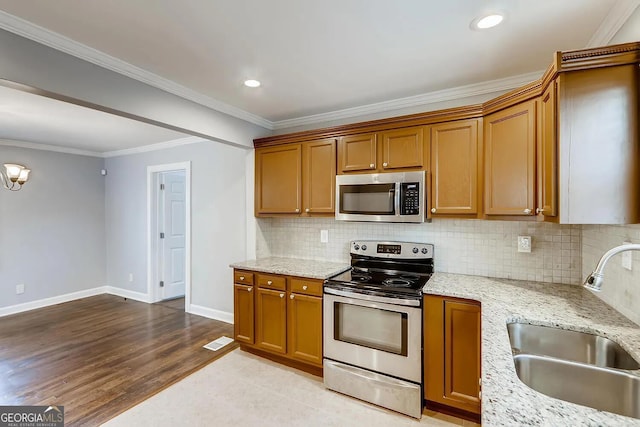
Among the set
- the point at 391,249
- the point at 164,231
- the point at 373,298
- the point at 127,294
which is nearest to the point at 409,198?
the point at 391,249

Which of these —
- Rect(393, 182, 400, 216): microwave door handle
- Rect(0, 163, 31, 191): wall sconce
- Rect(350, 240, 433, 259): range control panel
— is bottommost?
Rect(350, 240, 433, 259): range control panel

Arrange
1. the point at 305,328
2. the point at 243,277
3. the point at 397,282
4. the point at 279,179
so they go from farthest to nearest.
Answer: the point at 279,179 → the point at 243,277 → the point at 305,328 → the point at 397,282

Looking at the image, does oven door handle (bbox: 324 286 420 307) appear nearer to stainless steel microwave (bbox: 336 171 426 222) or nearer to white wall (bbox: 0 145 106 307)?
stainless steel microwave (bbox: 336 171 426 222)

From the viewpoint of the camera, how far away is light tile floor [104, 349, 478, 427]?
6.95 feet

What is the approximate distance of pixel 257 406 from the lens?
2.29 metres

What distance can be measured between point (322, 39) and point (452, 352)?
2.28m

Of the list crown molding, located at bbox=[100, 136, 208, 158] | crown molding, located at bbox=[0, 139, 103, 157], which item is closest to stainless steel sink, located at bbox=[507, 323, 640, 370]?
crown molding, located at bbox=[100, 136, 208, 158]

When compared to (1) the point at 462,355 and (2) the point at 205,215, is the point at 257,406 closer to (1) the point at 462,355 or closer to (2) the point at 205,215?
(1) the point at 462,355

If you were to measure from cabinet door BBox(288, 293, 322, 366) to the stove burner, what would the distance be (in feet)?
1.96

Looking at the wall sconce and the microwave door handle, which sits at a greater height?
the wall sconce

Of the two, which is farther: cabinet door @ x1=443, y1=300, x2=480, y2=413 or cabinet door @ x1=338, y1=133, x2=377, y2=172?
cabinet door @ x1=338, y1=133, x2=377, y2=172

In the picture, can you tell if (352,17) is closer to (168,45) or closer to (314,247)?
(168,45)

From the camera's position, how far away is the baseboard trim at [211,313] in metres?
4.04

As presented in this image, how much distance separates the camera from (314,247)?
3355mm
